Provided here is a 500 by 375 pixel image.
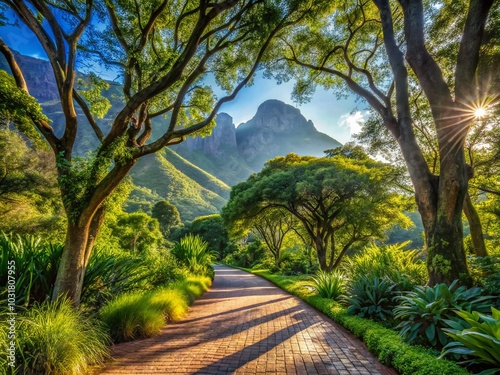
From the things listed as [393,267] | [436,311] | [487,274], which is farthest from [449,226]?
[393,267]

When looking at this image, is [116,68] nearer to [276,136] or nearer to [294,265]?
[294,265]

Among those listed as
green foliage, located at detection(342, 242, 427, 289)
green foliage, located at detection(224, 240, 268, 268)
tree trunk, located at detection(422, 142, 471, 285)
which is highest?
tree trunk, located at detection(422, 142, 471, 285)

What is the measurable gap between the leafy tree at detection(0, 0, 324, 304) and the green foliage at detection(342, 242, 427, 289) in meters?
6.60

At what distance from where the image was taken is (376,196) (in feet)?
44.1

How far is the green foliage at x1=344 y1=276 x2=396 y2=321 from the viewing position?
587cm

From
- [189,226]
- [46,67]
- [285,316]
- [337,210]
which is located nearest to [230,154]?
[189,226]

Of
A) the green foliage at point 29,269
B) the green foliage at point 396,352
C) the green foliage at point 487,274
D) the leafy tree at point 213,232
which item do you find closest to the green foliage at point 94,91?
the green foliage at point 29,269

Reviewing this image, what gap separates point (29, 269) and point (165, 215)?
150ft

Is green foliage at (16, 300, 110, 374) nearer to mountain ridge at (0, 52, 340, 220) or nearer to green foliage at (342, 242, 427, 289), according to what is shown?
mountain ridge at (0, 52, 340, 220)

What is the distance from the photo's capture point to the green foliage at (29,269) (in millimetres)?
4262

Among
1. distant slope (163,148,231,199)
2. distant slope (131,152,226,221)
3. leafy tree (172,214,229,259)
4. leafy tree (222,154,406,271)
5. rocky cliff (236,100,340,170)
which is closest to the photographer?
leafy tree (222,154,406,271)

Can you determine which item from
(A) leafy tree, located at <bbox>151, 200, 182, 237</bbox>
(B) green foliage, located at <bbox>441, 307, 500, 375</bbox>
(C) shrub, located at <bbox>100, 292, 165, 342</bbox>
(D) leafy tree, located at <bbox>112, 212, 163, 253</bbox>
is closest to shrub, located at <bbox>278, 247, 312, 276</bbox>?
(D) leafy tree, located at <bbox>112, 212, 163, 253</bbox>

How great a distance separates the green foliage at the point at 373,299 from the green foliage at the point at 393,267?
0.37 metres

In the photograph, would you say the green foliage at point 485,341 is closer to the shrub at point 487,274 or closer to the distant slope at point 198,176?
the shrub at point 487,274
